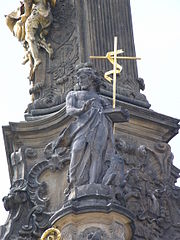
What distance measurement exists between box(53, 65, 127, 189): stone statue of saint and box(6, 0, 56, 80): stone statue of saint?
2.82 m

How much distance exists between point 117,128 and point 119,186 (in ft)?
8.13

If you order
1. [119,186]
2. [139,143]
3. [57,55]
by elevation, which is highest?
[57,55]

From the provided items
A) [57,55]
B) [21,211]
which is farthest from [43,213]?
[57,55]

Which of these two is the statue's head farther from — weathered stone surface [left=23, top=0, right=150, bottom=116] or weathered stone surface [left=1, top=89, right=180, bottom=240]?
weathered stone surface [left=23, top=0, right=150, bottom=116]

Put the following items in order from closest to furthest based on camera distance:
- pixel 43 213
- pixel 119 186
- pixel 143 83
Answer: pixel 119 186 < pixel 43 213 < pixel 143 83

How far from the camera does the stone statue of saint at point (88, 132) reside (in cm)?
2227

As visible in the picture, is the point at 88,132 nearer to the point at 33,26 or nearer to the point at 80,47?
the point at 80,47

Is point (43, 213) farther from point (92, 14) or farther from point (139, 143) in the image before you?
point (92, 14)

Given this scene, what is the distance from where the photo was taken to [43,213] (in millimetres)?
23688

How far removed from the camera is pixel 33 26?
86.4 feet

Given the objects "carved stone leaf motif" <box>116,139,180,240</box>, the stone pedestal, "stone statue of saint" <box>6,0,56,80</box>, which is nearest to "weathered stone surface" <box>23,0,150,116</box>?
"stone statue of saint" <box>6,0,56,80</box>

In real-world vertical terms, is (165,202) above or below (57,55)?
below

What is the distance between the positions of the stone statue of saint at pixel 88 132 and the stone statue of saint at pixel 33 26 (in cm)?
282

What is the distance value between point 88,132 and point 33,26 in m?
4.28
